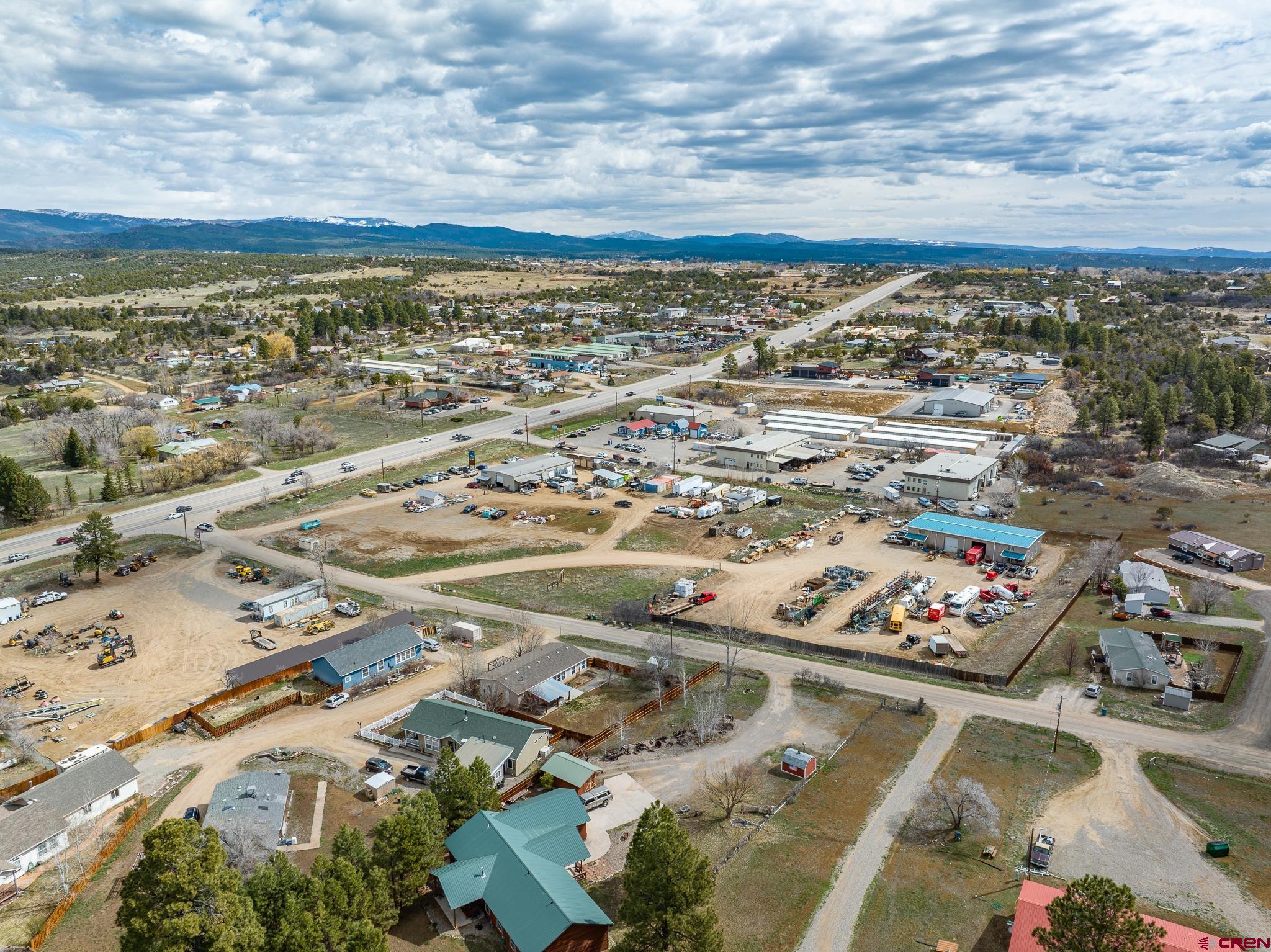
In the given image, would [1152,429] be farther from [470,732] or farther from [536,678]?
[470,732]

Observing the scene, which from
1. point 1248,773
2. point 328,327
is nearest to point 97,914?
point 1248,773

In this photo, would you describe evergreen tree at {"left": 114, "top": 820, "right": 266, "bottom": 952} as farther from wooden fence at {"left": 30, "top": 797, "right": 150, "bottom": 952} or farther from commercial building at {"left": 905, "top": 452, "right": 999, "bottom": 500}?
commercial building at {"left": 905, "top": 452, "right": 999, "bottom": 500}

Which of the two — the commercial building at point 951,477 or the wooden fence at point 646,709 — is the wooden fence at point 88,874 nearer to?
the wooden fence at point 646,709

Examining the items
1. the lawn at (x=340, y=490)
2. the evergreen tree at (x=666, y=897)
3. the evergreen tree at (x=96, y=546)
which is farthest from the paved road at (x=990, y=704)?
the lawn at (x=340, y=490)

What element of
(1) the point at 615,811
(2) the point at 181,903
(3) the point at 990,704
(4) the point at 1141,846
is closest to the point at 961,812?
(4) the point at 1141,846

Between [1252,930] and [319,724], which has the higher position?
[1252,930]

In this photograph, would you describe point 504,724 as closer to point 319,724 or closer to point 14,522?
point 319,724
